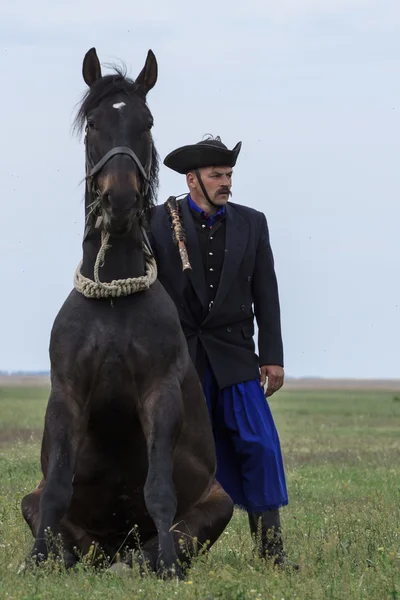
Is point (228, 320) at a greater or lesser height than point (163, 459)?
greater

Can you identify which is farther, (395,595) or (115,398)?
(115,398)

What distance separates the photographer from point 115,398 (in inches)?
284

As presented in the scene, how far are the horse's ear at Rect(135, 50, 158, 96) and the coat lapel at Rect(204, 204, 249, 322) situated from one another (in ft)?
4.39

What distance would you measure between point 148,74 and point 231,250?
1460 millimetres

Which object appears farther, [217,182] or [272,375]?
[272,375]

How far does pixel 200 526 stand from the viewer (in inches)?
299

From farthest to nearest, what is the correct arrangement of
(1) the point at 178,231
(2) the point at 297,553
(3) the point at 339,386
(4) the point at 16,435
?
(3) the point at 339,386 → (4) the point at 16,435 → (2) the point at 297,553 → (1) the point at 178,231

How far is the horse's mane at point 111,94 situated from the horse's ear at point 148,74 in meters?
0.11

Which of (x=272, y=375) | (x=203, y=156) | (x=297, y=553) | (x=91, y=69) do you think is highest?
(x=91, y=69)

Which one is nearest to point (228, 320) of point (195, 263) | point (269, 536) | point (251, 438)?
point (195, 263)

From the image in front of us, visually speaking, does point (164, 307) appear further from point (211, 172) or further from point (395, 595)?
point (395, 595)

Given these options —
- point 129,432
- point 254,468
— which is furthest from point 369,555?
point 129,432

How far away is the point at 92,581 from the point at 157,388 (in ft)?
3.81

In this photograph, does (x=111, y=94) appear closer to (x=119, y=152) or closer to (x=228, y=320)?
(x=119, y=152)
